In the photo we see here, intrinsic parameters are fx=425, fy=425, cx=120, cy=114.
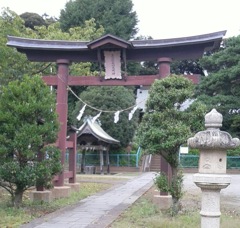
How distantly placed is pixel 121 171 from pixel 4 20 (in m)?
17.9

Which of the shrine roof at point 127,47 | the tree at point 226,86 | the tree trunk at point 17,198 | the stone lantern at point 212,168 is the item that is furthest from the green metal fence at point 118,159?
the stone lantern at point 212,168

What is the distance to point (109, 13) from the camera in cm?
4169

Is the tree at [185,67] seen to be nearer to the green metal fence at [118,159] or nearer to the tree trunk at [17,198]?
the green metal fence at [118,159]

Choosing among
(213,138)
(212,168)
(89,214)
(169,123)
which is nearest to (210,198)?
(212,168)

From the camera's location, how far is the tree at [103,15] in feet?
136

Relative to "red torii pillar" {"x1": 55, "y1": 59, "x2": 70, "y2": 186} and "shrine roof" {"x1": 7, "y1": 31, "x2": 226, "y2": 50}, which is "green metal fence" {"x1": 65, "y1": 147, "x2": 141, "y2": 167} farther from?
"shrine roof" {"x1": 7, "y1": 31, "x2": 226, "y2": 50}

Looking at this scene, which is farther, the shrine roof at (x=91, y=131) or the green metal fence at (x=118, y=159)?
the green metal fence at (x=118, y=159)

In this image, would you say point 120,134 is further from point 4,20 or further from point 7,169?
point 7,169

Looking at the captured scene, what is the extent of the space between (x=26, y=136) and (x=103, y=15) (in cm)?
3273

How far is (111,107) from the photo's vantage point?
111 feet

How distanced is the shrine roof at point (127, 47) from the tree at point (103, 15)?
26162mm

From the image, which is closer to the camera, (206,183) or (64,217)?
(206,183)

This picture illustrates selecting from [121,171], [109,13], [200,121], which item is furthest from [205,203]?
[109,13]

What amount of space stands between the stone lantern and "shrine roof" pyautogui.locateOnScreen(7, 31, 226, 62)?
703cm
